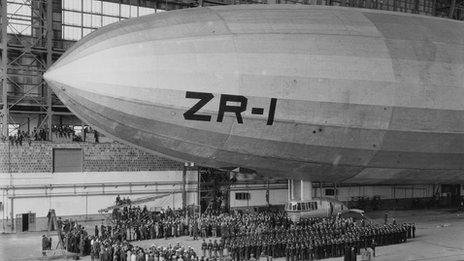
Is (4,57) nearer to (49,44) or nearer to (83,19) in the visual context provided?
(49,44)

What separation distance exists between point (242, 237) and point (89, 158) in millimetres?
16110

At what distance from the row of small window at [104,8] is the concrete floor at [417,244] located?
19.4 meters

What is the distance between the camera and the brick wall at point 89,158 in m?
34.2

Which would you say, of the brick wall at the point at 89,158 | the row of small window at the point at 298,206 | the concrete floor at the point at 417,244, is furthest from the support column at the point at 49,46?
the row of small window at the point at 298,206

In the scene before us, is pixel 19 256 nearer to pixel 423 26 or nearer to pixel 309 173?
pixel 309 173

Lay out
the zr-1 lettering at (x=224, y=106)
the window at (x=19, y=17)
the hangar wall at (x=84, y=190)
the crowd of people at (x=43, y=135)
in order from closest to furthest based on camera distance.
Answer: the zr-1 lettering at (x=224, y=106) → the hangar wall at (x=84, y=190) → the crowd of people at (x=43, y=135) → the window at (x=19, y=17)

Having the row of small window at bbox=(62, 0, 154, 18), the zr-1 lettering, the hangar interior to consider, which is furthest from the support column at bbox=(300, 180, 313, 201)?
the row of small window at bbox=(62, 0, 154, 18)

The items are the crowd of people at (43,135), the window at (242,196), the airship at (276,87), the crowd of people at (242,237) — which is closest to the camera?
the airship at (276,87)

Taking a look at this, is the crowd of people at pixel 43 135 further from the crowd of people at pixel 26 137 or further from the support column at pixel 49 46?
the support column at pixel 49 46

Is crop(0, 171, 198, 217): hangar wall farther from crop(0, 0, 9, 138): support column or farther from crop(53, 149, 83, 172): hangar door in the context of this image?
crop(0, 0, 9, 138): support column

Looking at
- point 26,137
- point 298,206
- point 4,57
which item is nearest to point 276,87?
point 298,206

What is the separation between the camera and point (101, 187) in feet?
119

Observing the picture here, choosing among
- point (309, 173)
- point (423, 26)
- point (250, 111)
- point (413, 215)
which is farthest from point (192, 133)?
point (413, 215)

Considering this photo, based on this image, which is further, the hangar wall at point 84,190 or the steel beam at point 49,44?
the steel beam at point 49,44
